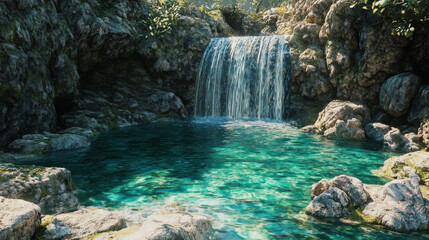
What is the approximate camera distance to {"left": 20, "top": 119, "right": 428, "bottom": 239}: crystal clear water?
5.93 m

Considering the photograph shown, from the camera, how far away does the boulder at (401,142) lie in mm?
12289

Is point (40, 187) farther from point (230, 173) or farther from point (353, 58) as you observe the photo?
point (353, 58)

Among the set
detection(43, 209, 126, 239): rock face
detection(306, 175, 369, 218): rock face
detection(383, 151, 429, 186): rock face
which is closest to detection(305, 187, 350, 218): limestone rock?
detection(306, 175, 369, 218): rock face

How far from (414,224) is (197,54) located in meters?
19.8

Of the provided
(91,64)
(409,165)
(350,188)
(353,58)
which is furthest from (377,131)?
(91,64)

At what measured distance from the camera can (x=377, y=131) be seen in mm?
14336

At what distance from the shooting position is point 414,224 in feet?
18.6

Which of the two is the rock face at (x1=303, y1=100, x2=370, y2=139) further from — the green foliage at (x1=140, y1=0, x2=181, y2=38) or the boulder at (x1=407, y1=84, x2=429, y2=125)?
the green foliage at (x1=140, y1=0, x2=181, y2=38)

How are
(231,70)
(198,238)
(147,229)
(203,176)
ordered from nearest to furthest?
(147,229), (198,238), (203,176), (231,70)

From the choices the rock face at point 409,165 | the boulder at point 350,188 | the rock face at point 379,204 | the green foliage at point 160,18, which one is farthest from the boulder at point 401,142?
the green foliage at point 160,18

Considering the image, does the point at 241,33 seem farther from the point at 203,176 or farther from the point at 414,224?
the point at 414,224

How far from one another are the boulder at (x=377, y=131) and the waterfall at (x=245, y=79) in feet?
20.3

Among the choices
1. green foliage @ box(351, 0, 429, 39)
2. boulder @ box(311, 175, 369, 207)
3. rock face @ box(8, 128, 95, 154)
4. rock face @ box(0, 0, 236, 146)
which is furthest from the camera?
green foliage @ box(351, 0, 429, 39)

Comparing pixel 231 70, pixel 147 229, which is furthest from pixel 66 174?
pixel 231 70
